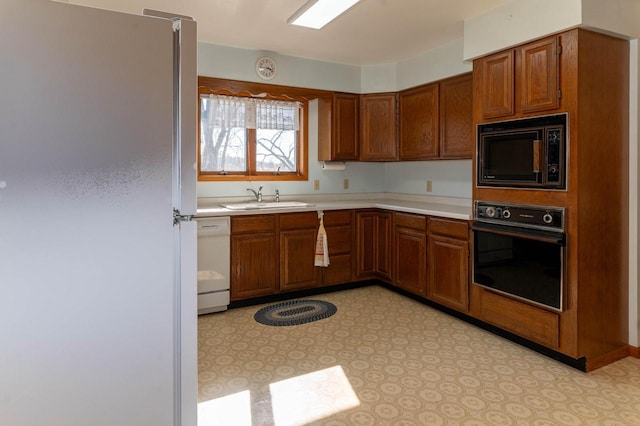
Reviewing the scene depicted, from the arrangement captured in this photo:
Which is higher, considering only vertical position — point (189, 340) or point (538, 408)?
point (189, 340)

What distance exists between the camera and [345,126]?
4512mm

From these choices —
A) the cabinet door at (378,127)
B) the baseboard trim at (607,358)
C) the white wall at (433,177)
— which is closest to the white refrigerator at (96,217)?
the baseboard trim at (607,358)

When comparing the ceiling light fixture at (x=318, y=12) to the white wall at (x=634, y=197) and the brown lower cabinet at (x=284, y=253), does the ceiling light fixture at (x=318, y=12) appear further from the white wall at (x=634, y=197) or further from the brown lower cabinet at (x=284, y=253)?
the white wall at (x=634, y=197)

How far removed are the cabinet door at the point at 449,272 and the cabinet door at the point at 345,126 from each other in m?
1.42

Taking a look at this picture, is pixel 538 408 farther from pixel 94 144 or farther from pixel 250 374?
pixel 94 144

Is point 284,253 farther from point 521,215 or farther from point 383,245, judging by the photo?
point 521,215

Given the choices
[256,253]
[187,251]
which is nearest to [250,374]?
[256,253]

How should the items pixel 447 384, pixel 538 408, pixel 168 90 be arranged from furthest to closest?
pixel 447 384, pixel 538 408, pixel 168 90

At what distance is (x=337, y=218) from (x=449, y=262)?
124 cm

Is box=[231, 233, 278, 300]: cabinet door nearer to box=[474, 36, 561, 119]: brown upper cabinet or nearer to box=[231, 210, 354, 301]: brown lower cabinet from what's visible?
box=[231, 210, 354, 301]: brown lower cabinet

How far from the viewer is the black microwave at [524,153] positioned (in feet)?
8.51

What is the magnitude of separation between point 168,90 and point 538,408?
2.34m

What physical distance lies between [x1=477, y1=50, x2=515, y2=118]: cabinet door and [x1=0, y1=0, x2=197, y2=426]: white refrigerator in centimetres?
251

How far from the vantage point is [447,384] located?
7.93ft
